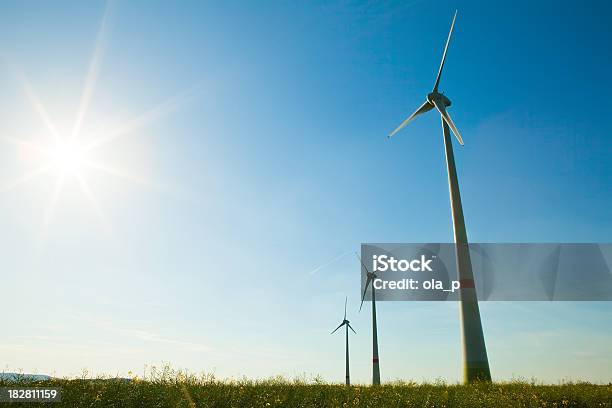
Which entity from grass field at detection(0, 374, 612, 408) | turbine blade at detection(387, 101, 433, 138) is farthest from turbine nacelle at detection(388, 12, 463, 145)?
grass field at detection(0, 374, 612, 408)

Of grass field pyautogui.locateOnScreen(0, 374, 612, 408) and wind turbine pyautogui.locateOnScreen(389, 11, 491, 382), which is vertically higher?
wind turbine pyautogui.locateOnScreen(389, 11, 491, 382)

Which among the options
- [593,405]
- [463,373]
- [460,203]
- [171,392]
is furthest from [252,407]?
[460,203]

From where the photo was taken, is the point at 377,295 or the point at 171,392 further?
the point at 377,295

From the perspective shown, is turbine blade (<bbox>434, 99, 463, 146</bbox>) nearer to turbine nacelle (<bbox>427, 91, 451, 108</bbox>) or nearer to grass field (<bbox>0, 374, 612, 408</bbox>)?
turbine nacelle (<bbox>427, 91, 451, 108</bbox>)

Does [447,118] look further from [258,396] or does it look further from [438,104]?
[258,396]

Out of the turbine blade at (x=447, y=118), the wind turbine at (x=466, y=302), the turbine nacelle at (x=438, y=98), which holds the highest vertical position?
the turbine nacelle at (x=438, y=98)

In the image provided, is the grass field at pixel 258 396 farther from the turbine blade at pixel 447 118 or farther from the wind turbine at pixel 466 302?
the turbine blade at pixel 447 118

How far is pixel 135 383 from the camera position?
16234mm

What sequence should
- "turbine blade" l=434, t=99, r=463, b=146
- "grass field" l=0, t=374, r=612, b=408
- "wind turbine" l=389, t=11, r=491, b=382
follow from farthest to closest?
"turbine blade" l=434, t=99, r=463, b=146
"wind turbine" l=389, t=11, r=491, b=382
"grass field" l=0, t=374, r=612, b=408

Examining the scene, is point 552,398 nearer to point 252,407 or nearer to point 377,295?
point 252,407

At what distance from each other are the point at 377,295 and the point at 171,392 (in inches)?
1876

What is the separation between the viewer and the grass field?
13750 millimetres

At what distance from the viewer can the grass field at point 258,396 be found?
45.1 ft

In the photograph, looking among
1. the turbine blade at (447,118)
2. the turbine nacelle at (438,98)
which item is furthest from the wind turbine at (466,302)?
the turbine nacelle at (438,98)
